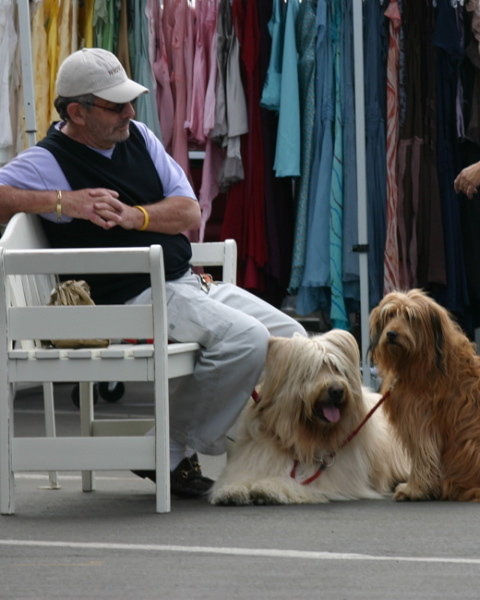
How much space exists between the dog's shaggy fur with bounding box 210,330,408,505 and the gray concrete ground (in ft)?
0.35

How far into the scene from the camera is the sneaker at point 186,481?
5242mm

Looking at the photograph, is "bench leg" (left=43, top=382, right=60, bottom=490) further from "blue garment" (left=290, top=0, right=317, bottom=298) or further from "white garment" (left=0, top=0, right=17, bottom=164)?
"white garment" (left=0, top=0, right=17, bottom=164)

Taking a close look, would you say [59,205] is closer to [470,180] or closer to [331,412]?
[331,412]

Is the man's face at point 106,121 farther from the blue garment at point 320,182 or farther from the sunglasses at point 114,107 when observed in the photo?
the blue garment at point 320,182

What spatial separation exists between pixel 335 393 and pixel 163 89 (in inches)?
143

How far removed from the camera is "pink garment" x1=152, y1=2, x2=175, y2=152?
8188 millimetres

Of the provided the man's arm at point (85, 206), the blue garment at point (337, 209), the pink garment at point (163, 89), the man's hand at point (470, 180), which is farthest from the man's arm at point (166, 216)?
the pink garment at point (163, 89)

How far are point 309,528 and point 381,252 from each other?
3641 millimetres

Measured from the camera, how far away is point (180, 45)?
26.8 feet

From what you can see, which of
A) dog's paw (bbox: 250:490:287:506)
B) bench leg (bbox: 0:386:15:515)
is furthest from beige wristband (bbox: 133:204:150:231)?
dog's paw (bbox: 250:490:287:506)

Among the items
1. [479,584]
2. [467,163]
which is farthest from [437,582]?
[467,163]

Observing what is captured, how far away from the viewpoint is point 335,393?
4934 mm

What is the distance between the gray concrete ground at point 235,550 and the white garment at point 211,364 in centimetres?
26

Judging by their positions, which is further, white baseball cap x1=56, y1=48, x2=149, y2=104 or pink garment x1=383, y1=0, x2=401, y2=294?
pink garment x1=383, y1=0, x2=401, y2=294
